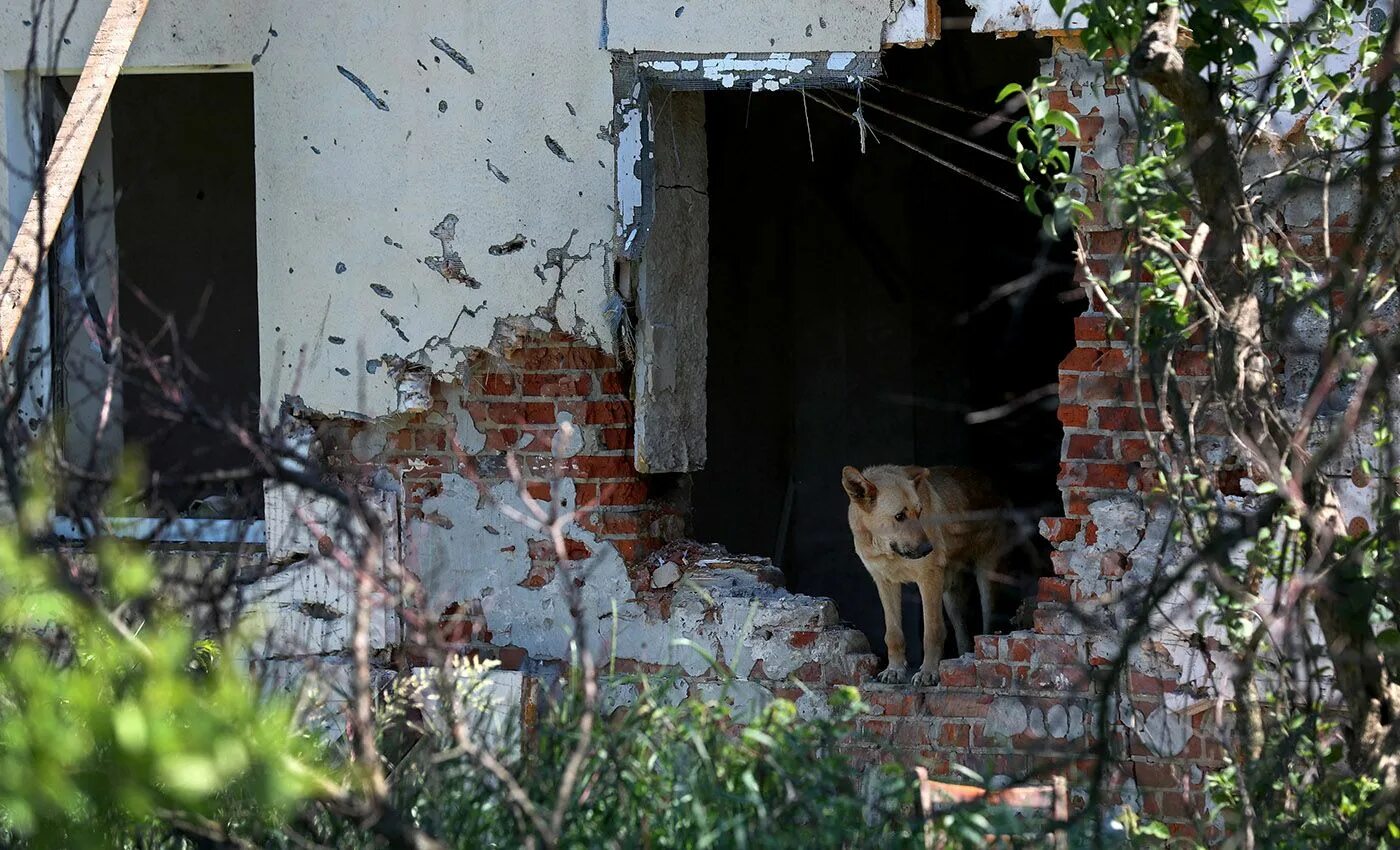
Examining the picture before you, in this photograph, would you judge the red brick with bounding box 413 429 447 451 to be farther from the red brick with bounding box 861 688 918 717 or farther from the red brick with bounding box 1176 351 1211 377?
the red brick with bounding box 1176 351 1211 377

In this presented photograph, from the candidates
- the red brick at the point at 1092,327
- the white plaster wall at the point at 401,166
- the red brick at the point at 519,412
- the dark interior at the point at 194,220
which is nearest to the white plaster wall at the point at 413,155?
the white plaster wall at the point at 401,166

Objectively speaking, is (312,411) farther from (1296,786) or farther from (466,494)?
(1296,786)

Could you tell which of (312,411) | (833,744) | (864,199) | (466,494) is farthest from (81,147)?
(864,199)

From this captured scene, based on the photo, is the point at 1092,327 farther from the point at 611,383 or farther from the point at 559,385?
the point at 559,385

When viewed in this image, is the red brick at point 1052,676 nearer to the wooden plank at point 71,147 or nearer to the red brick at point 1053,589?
the red brick at point 1053,589

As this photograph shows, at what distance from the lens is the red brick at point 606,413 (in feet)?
17.8

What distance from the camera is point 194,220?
8656 mm

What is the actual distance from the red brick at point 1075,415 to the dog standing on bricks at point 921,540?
75cm

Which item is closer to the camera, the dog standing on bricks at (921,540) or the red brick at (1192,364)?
the red brick at (1192,364)

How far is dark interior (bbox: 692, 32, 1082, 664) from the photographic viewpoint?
8.74 meters

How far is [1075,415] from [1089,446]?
11 centimetres

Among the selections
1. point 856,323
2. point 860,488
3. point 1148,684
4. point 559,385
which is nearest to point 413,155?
point 559,385

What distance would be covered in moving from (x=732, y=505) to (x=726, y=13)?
395 centimetres

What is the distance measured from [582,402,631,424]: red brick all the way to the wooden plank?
189 cm
